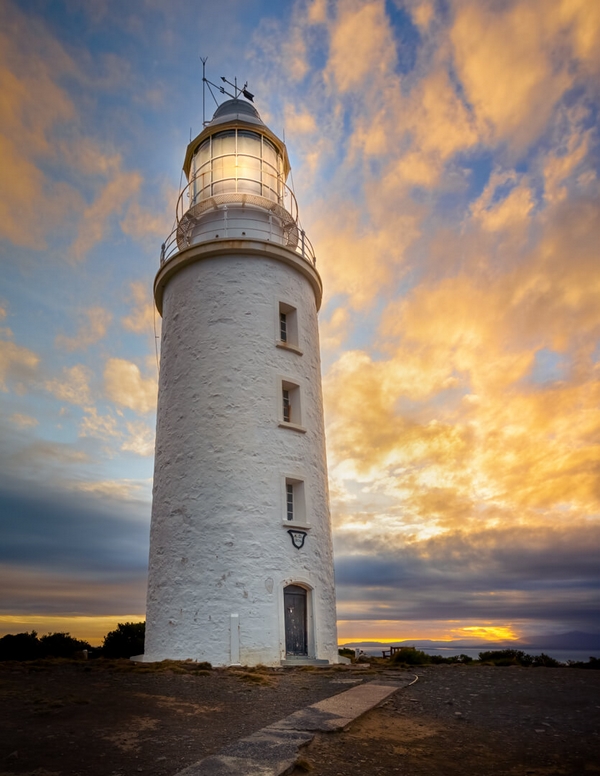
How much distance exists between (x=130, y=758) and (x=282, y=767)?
1.59 meters

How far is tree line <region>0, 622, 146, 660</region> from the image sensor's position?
57.4 feet

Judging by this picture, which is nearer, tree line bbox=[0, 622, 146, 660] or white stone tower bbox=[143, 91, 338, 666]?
white stone tower bbox=[143, 91, 338, 666]

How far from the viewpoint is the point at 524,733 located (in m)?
7.26

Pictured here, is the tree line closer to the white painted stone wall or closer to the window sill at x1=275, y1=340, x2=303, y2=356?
the white painted stone wall

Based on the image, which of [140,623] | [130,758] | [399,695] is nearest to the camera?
[130,758]

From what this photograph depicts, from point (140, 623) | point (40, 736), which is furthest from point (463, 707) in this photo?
point (140, 623)

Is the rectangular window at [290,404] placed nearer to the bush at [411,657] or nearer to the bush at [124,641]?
the bush at [411,657]

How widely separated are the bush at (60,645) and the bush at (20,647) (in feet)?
0.75

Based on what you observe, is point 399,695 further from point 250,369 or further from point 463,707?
point 250,369

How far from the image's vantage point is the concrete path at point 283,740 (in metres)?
5.29

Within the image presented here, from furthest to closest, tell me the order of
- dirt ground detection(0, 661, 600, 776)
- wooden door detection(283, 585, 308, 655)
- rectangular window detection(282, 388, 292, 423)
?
rectangular window detection(282, 388, 292, 423) → wooden door detection(283, 585, 308, 655) → dirt ground detection(0, 661, 600, 776)

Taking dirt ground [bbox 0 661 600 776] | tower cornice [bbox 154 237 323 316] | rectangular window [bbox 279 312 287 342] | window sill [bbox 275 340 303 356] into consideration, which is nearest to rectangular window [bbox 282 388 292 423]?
window sill [bbox 275 340 303 356]

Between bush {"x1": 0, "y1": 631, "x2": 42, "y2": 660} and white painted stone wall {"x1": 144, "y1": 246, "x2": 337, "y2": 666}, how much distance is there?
16.1ft

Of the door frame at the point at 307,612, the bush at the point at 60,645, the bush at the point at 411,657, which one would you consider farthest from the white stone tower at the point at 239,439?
the bush at the point at 60,645
